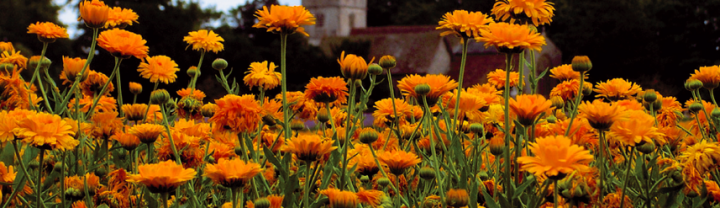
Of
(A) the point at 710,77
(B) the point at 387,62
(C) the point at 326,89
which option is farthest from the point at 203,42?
(A) the point at 710,77

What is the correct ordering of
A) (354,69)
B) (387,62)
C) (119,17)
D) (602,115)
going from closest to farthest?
(602,115) < (354,69) < (387,62) < (119,17)

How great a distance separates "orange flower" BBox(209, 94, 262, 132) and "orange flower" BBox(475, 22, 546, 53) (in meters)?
0.62

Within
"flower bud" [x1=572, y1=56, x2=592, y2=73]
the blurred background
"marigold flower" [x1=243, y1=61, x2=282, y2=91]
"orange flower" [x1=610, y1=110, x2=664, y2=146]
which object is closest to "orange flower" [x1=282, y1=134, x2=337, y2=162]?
"orange flower" [x1=610, y1=110, x2=664, y2=146]

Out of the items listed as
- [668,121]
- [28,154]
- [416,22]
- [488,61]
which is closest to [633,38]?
[488,61]

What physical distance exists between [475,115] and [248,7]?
98.8 feet

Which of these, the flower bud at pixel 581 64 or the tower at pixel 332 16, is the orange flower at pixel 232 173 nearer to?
the flower bud at pixel 581 64

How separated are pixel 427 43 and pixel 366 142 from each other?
2655 centimetres

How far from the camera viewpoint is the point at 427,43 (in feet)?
92.3

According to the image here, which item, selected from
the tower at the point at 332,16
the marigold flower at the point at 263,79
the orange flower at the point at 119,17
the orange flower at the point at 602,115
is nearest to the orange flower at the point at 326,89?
the marigold flower at the point at 263,79

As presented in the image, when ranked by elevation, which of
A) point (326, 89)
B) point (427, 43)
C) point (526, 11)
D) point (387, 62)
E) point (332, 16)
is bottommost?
point (326, 89)

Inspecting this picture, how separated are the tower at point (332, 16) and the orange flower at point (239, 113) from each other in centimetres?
4271

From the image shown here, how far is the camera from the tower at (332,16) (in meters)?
44.8

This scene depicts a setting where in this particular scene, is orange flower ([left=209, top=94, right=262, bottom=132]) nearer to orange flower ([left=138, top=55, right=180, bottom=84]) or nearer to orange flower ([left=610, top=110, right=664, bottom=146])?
orange flower ([left=610, top=110, right=664, bottom=146])

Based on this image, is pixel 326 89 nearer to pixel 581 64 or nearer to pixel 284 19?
pixel 284 19
